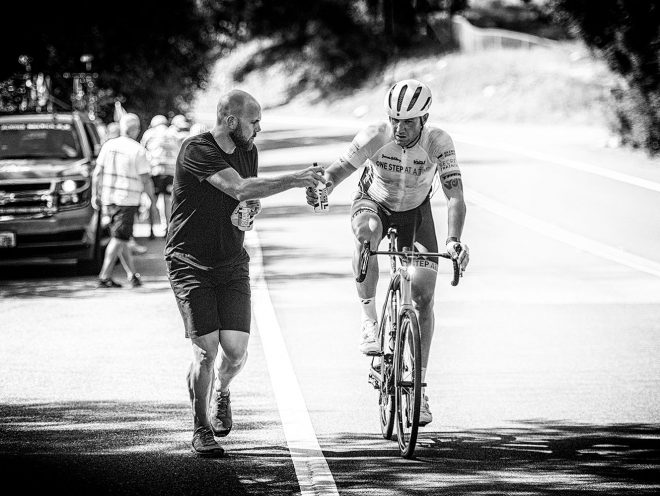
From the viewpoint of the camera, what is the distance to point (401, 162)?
7957 mm

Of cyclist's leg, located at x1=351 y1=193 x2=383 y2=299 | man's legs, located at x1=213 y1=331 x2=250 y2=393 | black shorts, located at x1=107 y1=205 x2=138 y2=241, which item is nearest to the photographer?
man's legs, located at x1=213 y1=331 x2=250 y2=393

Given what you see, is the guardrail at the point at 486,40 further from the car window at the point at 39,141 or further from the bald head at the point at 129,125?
the bald head at the point at 129,125

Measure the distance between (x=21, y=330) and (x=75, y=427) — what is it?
13.4ft

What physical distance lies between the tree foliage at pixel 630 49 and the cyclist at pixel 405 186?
20.8m

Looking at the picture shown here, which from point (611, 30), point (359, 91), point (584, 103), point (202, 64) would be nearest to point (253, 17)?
point (359, 91)

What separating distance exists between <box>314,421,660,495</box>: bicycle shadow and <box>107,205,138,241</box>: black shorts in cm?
745

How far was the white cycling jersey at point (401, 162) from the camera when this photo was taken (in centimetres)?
786

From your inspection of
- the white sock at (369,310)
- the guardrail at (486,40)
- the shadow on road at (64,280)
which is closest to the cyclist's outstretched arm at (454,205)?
the white sock at (369,310)

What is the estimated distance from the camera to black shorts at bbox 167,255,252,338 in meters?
7.23

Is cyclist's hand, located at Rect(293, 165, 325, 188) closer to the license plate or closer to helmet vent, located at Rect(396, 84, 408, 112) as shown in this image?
helmet vent, located at Rect(396, 84, 408, 112)

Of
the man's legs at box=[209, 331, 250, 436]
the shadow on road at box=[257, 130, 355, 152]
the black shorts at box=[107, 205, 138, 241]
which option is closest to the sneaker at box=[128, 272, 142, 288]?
the black shorts at box=[107, 205, 138, 241]

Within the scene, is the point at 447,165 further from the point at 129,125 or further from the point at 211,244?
the point at 129,125

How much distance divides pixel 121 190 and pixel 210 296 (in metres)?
7.82

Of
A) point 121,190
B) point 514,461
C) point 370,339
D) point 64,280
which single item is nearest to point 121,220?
point 121,190
